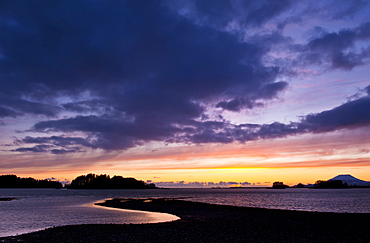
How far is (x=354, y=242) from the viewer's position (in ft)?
76.8

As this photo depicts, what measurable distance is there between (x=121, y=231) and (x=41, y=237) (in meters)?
7.33

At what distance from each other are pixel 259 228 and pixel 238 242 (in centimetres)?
895

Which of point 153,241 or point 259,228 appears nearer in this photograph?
point 153,241

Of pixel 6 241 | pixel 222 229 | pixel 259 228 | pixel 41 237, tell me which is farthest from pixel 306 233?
pixel 6 241

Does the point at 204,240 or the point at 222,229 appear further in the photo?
the point at 222,229

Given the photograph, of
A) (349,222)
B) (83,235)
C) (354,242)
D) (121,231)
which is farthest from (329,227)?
(83,235)

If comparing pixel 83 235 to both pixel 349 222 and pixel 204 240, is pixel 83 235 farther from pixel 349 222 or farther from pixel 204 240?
pixel 349 222

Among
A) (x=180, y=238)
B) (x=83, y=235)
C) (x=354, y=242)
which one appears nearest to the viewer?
(x=354, y=242)

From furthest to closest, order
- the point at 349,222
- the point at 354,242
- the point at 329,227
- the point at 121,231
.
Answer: the point at 349,222 → the point at 329,227 → the point at 121,231 → the point at 354,242

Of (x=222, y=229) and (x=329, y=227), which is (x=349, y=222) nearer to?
(x=329, y=227)

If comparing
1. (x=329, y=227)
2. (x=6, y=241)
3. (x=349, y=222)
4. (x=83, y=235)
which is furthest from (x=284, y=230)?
(x=6, y=241)

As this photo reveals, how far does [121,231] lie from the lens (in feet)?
98.5

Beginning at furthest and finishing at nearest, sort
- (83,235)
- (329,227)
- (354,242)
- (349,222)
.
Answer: (349,222)
(329,227)
(83,235)
(354,242)

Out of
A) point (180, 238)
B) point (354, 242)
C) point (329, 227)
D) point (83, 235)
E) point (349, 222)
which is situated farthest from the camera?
point (349, 222)
